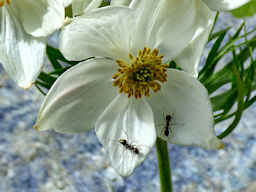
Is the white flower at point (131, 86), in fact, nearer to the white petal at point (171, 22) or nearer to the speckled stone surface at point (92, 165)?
the white petal at point (171, 22)

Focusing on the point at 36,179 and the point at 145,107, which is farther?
the point at 36,179

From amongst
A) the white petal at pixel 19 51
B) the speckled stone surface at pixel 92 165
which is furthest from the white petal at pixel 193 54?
the speckled stone surface at pixel 92 165

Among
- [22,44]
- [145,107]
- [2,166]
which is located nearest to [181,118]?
[145,107]

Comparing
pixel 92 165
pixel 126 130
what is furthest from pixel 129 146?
pixel 92 165

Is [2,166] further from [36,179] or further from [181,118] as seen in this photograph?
[181,118]

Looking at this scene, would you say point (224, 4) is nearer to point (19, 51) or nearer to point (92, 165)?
point (19, 51)

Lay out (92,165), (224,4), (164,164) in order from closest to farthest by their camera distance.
A: (224,4)
(164,164)
(92,165)

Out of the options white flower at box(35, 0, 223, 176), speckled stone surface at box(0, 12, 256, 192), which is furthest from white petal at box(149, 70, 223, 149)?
speckled stone surface at box(0, 12, 256, 192)
